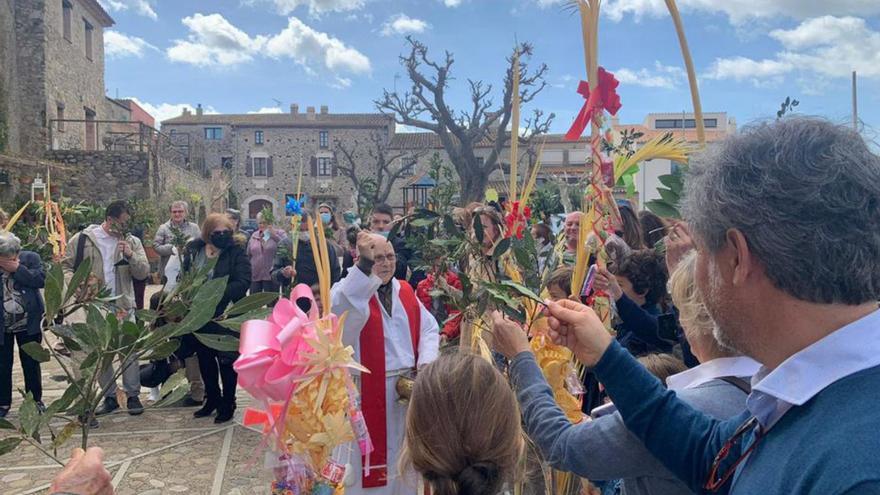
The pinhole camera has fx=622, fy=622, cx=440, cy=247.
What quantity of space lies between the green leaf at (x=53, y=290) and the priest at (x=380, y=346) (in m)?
1.68

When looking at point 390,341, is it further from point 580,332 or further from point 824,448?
point 824,448

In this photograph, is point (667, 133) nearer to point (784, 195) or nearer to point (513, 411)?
point (513, 411)

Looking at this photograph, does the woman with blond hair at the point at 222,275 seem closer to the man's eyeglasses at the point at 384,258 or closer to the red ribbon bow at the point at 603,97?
the man's eyeglasses at the point at 384,258

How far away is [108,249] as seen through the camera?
17.8 feet

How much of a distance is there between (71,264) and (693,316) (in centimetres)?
524

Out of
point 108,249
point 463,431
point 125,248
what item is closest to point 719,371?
point 463,431

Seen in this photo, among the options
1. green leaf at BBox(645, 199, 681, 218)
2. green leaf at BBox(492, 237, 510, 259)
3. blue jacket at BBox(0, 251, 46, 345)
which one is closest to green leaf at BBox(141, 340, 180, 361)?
green leaf at BBox(492, 237, 510, 259)

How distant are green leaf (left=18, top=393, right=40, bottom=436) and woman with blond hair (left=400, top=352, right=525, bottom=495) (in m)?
0.77

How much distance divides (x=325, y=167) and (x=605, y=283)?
39476mm

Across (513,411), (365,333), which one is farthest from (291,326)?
(365,333)

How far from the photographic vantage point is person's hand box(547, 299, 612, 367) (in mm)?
1324

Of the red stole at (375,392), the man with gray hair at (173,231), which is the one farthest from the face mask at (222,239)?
the red stole at (375,392)

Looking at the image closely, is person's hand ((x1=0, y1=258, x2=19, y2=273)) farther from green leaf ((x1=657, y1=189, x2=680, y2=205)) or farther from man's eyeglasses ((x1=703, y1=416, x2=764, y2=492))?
man's eyeglasses ((x1=703, y1=416, x2=764, y2=492))

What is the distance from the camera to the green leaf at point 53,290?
1173mm
